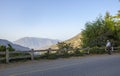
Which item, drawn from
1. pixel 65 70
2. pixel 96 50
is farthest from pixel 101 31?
pixel 65 70

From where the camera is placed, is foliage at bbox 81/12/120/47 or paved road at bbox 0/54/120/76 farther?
foliage at bbox 81/12/120/47

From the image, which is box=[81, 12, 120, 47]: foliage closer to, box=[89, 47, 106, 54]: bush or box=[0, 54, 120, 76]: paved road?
box=[89, 47, 106, 54]: bush

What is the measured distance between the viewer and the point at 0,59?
21328 mm

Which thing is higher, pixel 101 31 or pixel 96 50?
pixel 101 31

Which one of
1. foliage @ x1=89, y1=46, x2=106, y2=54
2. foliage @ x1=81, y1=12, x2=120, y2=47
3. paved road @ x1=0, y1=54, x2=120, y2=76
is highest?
foliage @ x1=81, y1=12, x2=120, y2=47

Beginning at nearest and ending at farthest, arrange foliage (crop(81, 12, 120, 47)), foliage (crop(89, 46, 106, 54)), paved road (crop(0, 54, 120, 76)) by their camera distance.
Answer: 1. paved road (crop(0, 54, 120, 76))
2. foliage (crop(89, 46, 106, 54))
3. foliage (crop(81, 12, 120, 47))

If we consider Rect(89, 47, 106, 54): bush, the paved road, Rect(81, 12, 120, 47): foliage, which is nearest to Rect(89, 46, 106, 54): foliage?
Rect(89, 47, 106, 54): bush

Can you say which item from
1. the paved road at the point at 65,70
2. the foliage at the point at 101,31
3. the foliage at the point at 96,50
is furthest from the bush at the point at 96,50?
the paved road at the point at 65,70

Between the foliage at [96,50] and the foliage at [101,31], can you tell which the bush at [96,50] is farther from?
the foliage at [101,31]

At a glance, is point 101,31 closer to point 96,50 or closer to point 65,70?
point 96,50

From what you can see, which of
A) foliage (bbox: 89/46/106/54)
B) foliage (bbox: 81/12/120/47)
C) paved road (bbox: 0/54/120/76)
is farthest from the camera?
foliage (bbox: 81/12/120/47)

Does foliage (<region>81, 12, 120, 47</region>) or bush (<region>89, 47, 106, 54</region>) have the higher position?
foliage (<region>81, 12, 120, 47</region>)

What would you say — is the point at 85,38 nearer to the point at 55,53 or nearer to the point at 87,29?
the point at 87,29

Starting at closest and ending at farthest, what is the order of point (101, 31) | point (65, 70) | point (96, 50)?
1. point (65, 70)
2. point (96, 50)
3. point (101, 31)
